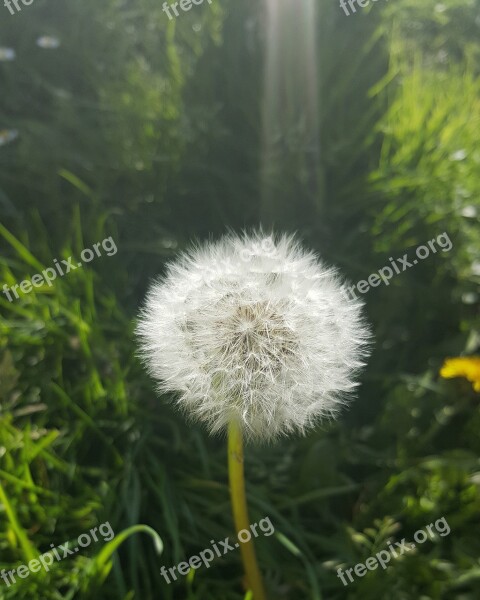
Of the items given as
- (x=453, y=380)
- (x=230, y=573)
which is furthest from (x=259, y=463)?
(x=453, y=380)

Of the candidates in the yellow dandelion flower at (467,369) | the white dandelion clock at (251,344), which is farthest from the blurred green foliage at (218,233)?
the white dandelion clock at (251,344)

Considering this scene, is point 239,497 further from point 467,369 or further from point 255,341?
point 467,369

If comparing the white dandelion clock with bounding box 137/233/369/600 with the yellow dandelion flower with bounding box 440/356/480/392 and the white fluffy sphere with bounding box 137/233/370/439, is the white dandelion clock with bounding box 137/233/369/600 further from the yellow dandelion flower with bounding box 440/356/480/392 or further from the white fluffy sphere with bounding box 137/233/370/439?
the yellow dandelion flower with bounding box 440/356/480/392

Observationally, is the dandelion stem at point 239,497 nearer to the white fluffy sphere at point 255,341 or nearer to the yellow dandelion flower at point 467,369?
the white fluffy sphere at point 255,341

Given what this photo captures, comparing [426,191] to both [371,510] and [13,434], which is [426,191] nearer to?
[371,510]

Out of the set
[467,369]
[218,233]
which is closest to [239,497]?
[467,369]
